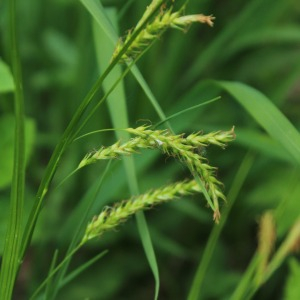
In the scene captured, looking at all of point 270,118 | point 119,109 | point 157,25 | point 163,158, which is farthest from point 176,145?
point 163,158

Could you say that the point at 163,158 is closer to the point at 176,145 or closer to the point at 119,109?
the point at 119,109

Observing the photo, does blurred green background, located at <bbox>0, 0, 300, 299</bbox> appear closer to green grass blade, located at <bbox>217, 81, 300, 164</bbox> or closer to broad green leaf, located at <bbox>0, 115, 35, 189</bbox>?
broad green leaf, located at <bbox>0, 115, 35, 189</bbox>

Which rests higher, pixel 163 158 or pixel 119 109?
pixel 119 109

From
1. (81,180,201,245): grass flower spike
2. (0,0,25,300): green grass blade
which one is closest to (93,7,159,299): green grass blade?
(81,180,201,245): grass flower spike

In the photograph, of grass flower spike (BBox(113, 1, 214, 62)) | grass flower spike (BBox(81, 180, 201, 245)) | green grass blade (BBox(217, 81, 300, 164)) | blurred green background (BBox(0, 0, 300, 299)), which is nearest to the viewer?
grass flower spike (BBox(113, 1, 214, 62))

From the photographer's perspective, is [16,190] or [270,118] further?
[270,118]

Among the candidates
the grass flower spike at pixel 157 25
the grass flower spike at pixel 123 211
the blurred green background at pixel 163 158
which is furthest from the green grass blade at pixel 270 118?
the blurred green background at pixel 163 158
